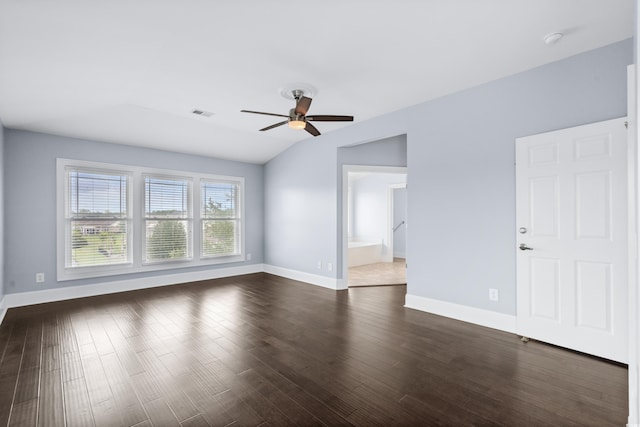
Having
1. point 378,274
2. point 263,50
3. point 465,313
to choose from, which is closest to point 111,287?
point 263,50

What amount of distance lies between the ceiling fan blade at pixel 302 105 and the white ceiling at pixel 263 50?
29 centimetres

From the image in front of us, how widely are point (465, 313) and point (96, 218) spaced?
17.8 ft

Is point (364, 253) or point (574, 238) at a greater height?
point (574, 238)

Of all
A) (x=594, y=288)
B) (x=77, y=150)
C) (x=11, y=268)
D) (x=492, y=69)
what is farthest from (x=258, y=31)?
(x=11, y=268)

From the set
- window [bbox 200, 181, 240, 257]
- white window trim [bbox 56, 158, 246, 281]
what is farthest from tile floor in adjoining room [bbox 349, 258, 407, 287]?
window [bbox 200, 181, 240, 257]

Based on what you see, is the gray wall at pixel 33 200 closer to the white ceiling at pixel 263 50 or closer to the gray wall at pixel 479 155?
the white ceiling at pixel 263 50

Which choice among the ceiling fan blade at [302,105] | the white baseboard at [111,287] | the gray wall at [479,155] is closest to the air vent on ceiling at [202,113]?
the ceiling fan blade at [302,105]

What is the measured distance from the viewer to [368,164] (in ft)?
17.2

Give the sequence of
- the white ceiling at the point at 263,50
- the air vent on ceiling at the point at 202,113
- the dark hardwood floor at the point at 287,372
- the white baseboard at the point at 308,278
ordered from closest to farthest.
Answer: the dark hardwood floor at the point at 287,372 → the white ceiling at the point at 263,50 → the air vent on ceiling at the point at 202,113 → the white baseboard at the point at 308,278

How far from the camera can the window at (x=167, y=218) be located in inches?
209

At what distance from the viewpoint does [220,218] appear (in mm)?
6234

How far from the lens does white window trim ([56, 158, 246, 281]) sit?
4449mm

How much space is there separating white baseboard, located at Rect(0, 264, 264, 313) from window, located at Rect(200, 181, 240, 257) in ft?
1.28

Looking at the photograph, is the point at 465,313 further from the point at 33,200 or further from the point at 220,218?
the point at 33,200
